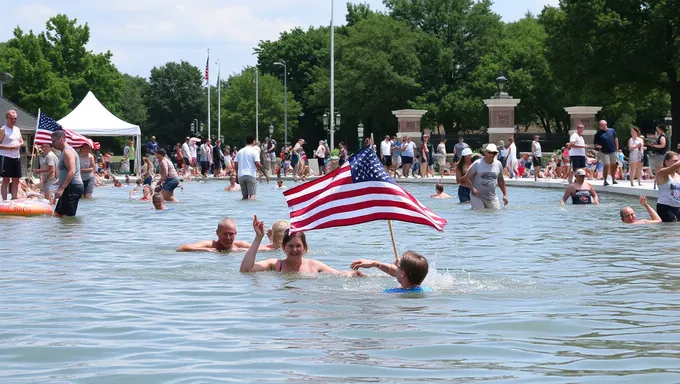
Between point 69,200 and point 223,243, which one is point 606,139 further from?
point 223,243

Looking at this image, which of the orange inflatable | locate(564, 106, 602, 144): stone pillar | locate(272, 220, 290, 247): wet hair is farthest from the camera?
locate(564, 106, 602, 144): stone pillar

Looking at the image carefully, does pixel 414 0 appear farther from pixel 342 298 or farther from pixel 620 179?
pixel 342 298

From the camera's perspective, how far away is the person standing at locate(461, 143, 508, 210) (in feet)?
70.4

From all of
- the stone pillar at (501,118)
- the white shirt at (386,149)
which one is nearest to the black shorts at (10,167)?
the white shirt at (386,149)

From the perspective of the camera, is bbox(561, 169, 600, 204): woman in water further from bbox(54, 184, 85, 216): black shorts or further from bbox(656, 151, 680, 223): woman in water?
bbox(54, 184, 85, 216): black shorts

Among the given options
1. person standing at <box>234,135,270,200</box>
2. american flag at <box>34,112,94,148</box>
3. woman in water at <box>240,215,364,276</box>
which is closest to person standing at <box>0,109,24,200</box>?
american flag at <box>34,112,94,148</box>

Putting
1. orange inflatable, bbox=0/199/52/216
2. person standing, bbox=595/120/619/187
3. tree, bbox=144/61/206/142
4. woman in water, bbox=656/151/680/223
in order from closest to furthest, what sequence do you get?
woman in water, bbox=656/151/680/223
orange inflatable, bbox=0/199/52/216
person standing, bbox=595/120/619/187
tree, bbox=144/61/206/142

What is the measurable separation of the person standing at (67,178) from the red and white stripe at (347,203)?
933 cm

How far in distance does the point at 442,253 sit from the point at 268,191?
20.6 m

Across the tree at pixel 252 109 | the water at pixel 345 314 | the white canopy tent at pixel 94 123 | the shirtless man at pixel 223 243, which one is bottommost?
the water at pixel 345 314

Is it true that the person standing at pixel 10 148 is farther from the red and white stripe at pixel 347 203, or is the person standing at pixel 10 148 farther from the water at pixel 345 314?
the red and white stripe at pixel 347 203

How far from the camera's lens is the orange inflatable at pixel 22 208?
69.1 feet

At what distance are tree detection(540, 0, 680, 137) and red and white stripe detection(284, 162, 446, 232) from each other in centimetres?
4078

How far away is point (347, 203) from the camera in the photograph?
11438 millimetres
